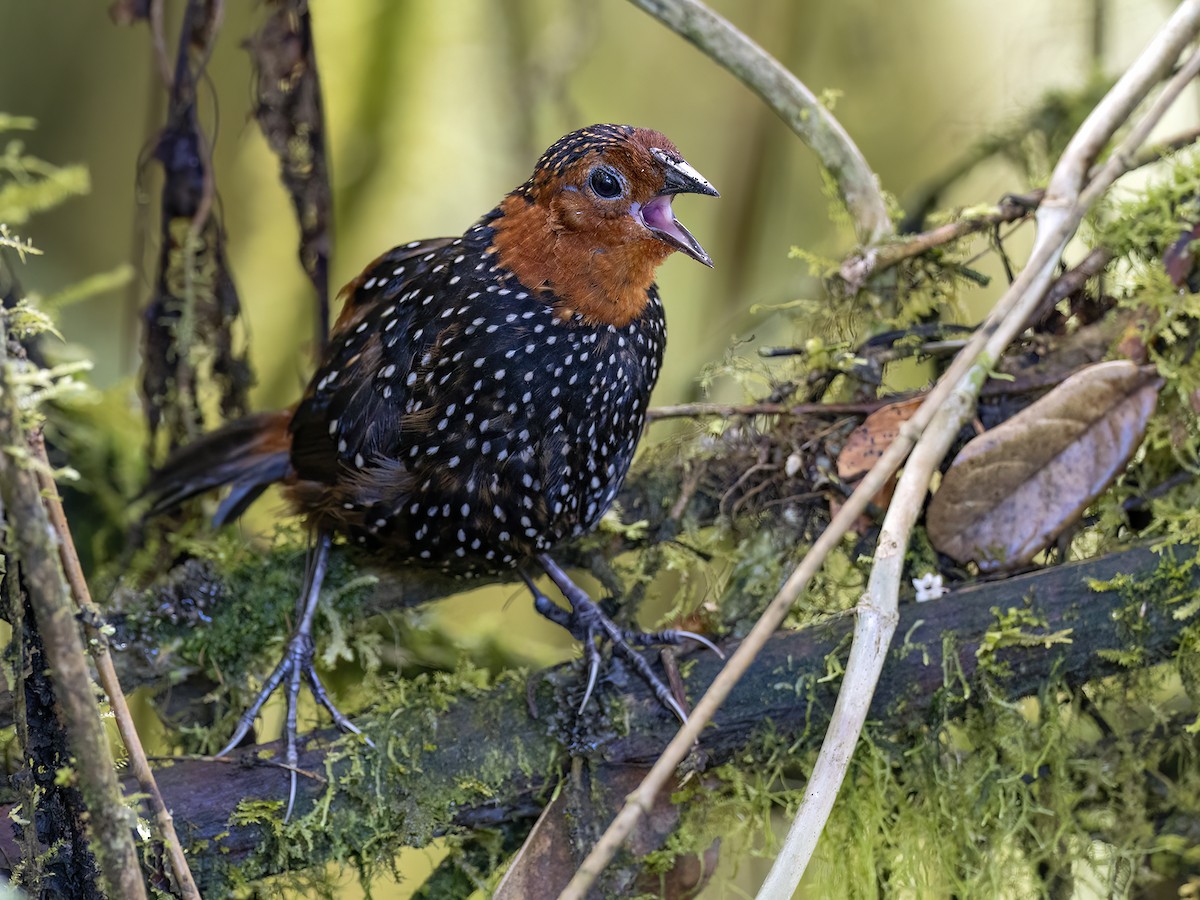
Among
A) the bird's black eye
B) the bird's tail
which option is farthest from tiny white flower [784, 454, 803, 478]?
the bird's tail

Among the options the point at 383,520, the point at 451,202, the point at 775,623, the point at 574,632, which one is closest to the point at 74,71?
the point at 451,202

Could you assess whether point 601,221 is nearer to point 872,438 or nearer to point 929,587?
point 872,438

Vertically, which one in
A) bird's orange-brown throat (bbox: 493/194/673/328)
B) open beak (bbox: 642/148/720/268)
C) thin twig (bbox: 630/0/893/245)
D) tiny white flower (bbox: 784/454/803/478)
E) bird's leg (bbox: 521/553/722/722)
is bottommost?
bird's leg (bbox: 521/553/722/722)

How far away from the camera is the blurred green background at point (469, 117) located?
398 centimetres

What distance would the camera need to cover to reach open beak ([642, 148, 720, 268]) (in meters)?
1.93

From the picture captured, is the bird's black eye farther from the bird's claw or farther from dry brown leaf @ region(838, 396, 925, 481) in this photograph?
the bird's claw

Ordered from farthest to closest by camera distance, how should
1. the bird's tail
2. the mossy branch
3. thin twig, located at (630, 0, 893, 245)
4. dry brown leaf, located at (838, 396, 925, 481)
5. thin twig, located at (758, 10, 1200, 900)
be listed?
the bird's tail
thin twig, located at (630, 0, 893, 245)
dry brown leaf, located at (838, 396, 925, 481)
thin twig, located at (758, 10, 1200, 900)
the mossy branch

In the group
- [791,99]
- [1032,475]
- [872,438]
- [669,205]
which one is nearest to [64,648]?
[669,205]

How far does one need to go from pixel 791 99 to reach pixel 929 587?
1.10m

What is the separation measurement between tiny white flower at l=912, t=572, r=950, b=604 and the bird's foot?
1028 mm

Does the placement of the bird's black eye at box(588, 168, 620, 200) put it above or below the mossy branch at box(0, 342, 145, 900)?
above

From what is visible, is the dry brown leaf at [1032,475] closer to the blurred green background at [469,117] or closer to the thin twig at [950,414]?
the thin twig at [950,414]

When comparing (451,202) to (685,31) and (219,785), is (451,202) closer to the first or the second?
(685,31)

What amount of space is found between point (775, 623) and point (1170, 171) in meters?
1.66
